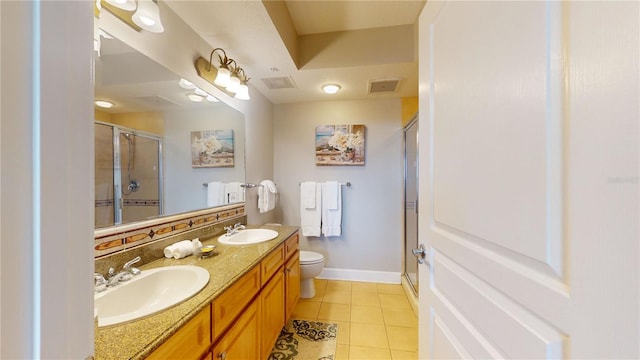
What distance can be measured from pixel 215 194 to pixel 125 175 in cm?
70

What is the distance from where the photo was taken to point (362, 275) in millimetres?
2775

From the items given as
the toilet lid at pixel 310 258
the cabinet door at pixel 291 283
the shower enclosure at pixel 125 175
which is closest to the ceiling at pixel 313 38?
the shower enclosure at pixel 125 175

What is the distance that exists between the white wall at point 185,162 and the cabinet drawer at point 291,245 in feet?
2.20

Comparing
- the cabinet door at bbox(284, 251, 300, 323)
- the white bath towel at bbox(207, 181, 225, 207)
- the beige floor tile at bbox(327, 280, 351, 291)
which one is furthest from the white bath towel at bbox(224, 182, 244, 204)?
the beige floor tile at bbox(327, 280, 351, 291)

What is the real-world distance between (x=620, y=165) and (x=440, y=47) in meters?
0.68

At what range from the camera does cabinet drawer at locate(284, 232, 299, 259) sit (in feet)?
5.89

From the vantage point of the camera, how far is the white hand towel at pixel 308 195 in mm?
2744

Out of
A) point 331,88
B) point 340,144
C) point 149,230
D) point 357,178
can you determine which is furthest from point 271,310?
point 331,88

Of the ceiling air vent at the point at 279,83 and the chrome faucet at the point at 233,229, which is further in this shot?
the ceiling air vent at the point at 279,83

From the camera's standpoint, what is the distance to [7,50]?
27cm

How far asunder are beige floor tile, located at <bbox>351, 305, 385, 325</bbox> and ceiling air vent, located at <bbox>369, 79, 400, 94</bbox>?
7.03ft

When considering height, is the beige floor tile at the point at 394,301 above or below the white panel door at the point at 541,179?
below

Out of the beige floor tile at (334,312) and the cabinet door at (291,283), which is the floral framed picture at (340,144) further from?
the beige floor tile at (334,312)

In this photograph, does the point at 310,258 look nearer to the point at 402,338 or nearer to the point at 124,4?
the point at 402,338
